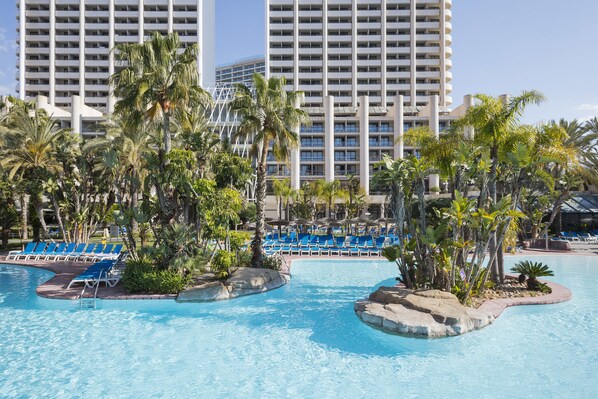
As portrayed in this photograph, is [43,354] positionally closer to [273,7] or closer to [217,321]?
[217,321]

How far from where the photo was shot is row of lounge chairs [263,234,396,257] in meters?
23.2

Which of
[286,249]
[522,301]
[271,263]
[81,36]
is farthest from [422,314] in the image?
[81,36]

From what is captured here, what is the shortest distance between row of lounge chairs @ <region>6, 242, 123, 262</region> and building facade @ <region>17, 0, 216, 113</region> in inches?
2008

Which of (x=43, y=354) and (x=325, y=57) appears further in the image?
(x=325, y=57)

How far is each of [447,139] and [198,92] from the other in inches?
342

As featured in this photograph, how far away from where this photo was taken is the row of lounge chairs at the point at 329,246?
23248mm

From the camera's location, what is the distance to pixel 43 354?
8.51 meters

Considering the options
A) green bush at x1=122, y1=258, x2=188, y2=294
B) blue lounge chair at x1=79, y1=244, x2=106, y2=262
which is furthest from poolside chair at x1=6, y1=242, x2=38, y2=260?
green bush at x1=122, y1=258, x2=188, y2=294

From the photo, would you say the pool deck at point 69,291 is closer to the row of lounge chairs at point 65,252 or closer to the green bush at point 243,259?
the row of lounge chairs at point 65,252

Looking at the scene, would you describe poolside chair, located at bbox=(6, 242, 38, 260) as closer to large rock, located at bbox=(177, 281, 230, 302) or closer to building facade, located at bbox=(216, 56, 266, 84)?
large rock, located at bbox=(177, 281, 230, 302)

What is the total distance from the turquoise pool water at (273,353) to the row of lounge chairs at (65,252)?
7197 mm

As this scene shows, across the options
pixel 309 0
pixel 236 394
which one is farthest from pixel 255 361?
pixel 309 0

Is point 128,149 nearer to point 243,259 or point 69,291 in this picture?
point 243,259

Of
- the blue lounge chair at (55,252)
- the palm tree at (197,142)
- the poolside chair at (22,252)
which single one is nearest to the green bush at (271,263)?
the palm tree at (197,142)
